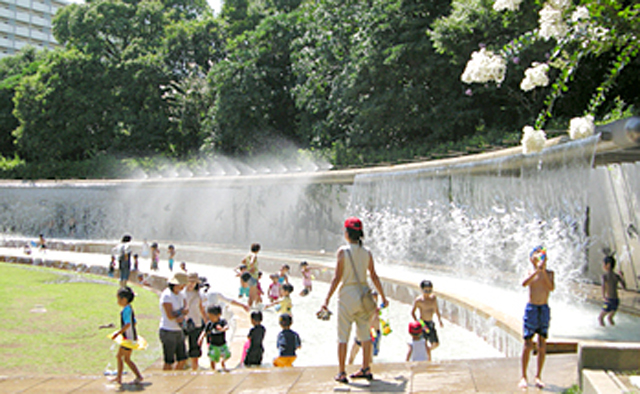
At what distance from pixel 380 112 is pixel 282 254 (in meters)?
6.26

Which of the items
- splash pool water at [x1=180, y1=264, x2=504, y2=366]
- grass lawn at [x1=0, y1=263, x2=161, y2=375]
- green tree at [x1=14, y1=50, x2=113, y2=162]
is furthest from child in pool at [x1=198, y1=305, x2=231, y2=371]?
green tree at [x1=14, y1=50, x2=113, y2=162]

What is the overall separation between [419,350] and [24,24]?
345ft

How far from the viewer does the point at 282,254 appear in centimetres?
2356

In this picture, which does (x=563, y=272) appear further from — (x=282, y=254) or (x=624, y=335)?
(x=282, y=254)

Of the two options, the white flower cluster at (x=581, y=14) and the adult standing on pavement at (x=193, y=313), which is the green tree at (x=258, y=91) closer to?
the adult standing on pavement at (x=193, y=313)

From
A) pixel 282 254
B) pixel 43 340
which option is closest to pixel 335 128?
pixel 282 254

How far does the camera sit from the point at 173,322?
7215 millimetres

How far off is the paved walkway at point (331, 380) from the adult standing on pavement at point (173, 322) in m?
0.52

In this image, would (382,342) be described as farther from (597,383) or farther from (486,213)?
(486,213)

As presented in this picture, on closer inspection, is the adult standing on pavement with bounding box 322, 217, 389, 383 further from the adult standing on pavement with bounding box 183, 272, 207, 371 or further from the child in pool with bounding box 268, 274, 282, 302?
the child in pool with bounding box 268, 274, 282, 302

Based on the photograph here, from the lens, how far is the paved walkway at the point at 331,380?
220 inches

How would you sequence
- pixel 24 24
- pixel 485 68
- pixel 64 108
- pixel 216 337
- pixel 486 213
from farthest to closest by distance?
1. pixel 24 24
2. pixel 64 108
3. pixel 486 213
4. pixel 216 337
5. pixel 485 68

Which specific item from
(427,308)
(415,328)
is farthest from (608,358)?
(427,308)

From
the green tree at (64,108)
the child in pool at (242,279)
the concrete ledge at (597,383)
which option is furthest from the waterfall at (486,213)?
the green tree at (64,108)
